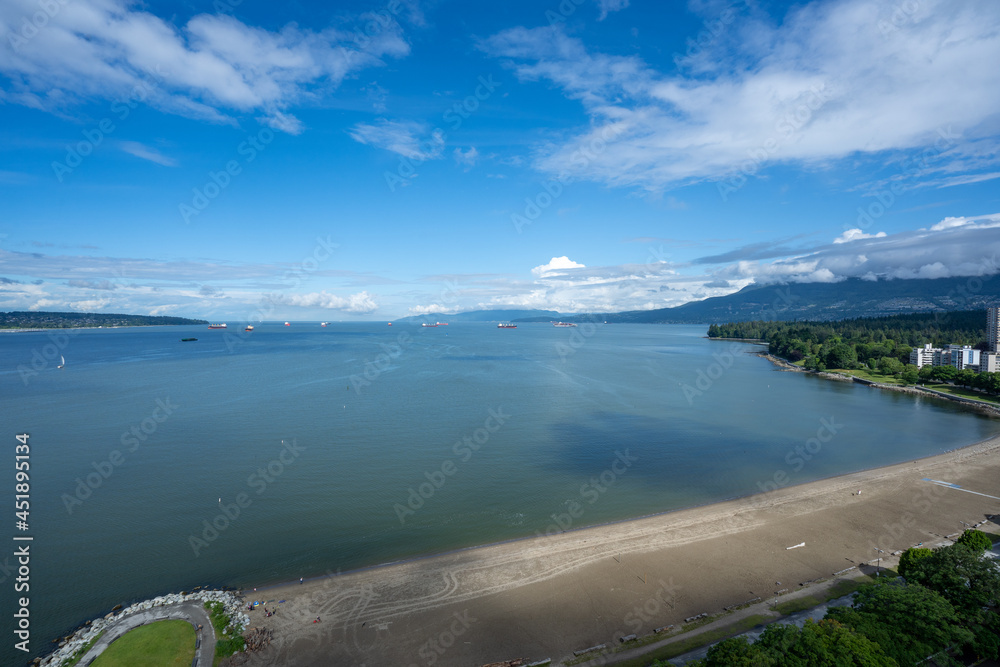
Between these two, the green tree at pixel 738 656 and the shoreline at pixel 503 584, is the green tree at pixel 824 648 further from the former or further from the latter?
the shoreline at pixel 503 584

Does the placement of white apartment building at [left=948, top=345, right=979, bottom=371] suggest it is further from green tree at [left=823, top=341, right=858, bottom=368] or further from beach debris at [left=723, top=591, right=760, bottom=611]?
beach debris at [left=723, top=591, right=760, bottom=611]

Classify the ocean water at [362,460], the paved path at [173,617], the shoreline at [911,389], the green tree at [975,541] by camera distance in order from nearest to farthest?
the paved path at [173,617] → the green tree at [975,541] → the ocean water at [362,460] → the shoreline at [911,389]

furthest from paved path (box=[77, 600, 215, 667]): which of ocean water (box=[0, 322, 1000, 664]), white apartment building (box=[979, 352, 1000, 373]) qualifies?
white apartment building (box=[979, 352, 1000, 373])

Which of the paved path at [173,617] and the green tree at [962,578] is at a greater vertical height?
the green tree at [962,578]

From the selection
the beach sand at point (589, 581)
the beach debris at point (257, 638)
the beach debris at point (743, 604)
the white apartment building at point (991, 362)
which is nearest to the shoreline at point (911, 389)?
the white apartment building at point (991, 362)

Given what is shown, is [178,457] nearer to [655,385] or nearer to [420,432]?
[420,432]

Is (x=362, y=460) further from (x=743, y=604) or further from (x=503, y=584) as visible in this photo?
(x=743, y=604)
